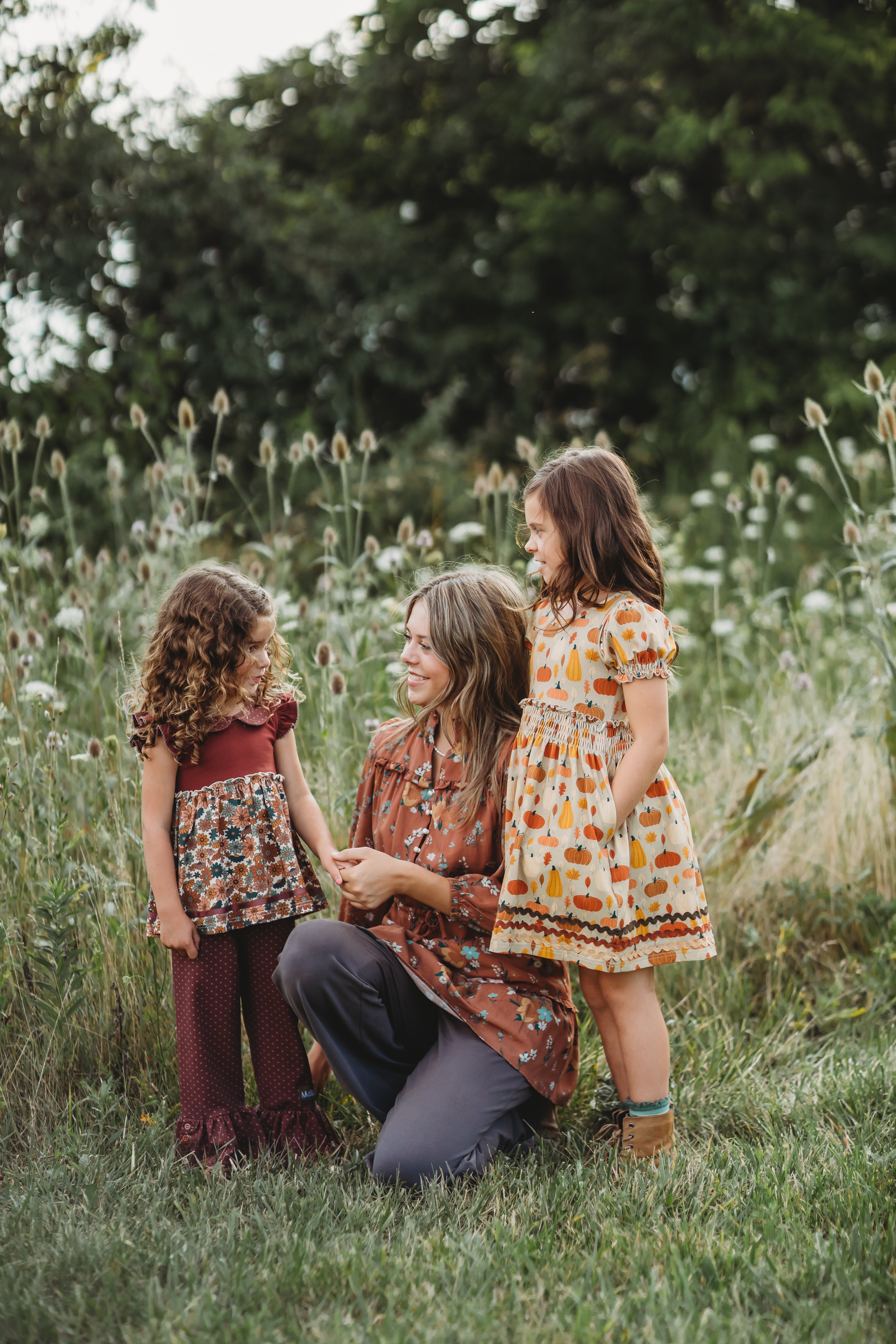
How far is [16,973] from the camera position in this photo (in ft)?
8.84

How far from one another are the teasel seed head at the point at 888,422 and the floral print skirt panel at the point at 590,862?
1.49m

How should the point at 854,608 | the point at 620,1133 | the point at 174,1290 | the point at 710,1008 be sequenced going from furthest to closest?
the point at 854,608, the point at 710,1008, the point at 620,1133, the point at 174,1290

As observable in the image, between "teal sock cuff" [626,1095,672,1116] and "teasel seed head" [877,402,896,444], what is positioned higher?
"teasel seed head" [877,402,896,444]

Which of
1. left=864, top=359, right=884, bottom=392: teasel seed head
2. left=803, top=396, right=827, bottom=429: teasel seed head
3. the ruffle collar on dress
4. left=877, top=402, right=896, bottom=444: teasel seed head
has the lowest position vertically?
the ruffle collar on dress

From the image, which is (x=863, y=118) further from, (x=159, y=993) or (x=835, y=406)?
(x=159, y=993)

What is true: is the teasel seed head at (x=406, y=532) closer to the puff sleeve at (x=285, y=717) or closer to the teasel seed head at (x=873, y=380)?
the puff sleeve at (x=285, y=717)

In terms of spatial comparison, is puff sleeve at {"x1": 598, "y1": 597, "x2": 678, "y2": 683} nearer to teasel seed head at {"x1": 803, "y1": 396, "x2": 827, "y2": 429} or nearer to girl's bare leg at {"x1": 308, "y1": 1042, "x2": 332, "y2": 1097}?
girl's bare leg at {"x1": 308, "y1": 1042, "x2": 332, "y2": 1097}

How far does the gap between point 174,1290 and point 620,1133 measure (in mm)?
1026

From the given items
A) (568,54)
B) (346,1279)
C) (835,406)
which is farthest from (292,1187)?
(568,54)

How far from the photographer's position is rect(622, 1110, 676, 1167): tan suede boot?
2.40 metres

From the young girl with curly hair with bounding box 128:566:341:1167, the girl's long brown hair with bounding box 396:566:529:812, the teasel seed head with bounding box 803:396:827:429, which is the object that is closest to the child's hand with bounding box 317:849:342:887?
the young girl with curly hair with bounding box 128:566:341:1167

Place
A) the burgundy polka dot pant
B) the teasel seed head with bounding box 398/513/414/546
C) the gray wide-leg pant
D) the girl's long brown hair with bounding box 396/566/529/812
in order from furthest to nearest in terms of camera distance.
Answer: the teasel seed head with bounding box 398/513/414/546
the girl's long brown hair with bounding box 396/566/529/812
the burgundy polka dot pant
the gray wide-leg pant

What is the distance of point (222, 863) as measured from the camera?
95.4 inches

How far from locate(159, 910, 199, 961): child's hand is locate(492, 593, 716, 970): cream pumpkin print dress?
618 millimetres
